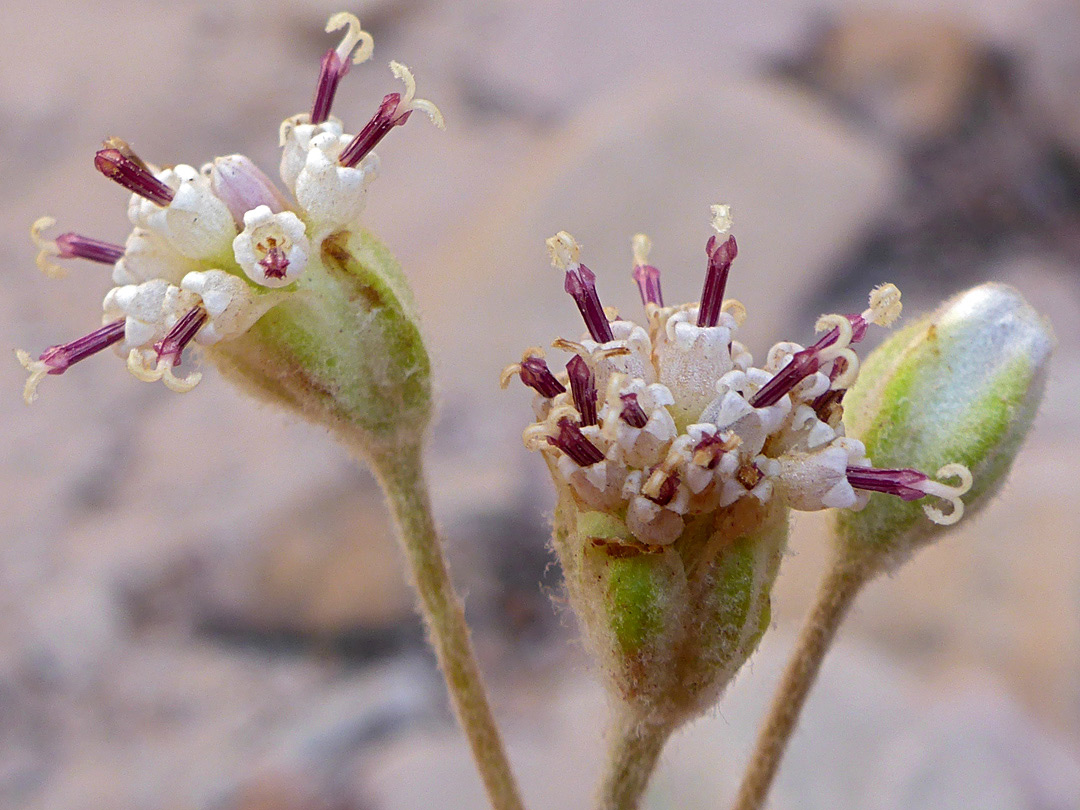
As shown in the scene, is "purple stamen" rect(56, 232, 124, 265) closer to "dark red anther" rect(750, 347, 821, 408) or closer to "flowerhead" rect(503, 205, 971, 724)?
"flowerhead" rect(503, 205, 971, 724)

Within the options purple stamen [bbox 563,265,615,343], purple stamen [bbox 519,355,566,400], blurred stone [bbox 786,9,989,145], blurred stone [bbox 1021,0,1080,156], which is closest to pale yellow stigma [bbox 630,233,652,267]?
purple stamen [bbox 563,265,615,343]

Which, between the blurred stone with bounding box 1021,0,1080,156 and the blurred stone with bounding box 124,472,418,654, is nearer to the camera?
the blurred stone with bounding box 124,472,418,654

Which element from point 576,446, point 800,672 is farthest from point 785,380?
point 800,672

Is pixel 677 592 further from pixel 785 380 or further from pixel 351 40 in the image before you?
pixel 351 40

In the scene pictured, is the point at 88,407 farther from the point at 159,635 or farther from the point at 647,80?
the point at 647,80

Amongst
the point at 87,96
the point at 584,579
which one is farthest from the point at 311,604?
the point at 87,96

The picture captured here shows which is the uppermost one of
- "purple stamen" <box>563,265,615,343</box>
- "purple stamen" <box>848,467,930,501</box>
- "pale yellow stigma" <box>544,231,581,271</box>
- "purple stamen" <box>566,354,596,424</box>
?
"pale yellow stigma" <box>544,231,581,271</box>
